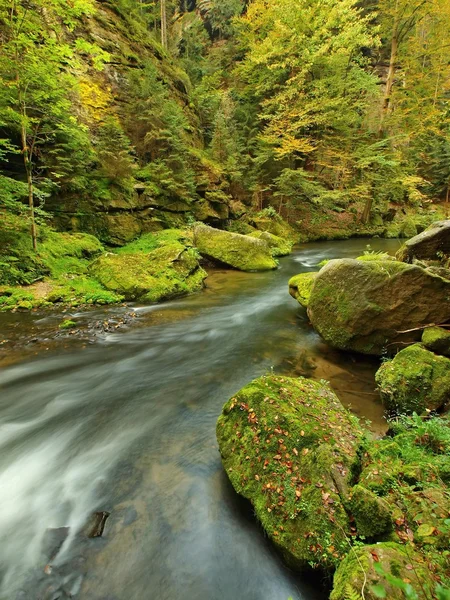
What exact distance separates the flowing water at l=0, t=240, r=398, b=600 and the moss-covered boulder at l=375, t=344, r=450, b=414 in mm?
404

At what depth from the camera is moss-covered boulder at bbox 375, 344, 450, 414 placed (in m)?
3.61

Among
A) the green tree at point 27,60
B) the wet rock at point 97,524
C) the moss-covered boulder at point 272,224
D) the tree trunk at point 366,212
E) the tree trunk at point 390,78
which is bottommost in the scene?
the wet rock at point 97,524

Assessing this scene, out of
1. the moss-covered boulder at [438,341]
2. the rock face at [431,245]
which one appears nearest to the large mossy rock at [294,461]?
the moss-covered boulder at [438,341]

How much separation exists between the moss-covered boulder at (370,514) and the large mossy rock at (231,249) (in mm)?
9816

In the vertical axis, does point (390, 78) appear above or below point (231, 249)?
above

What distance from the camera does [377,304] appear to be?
5.12 metres

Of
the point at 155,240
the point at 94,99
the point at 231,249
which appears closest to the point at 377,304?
the point at 231,249

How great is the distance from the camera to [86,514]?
9.23 ft

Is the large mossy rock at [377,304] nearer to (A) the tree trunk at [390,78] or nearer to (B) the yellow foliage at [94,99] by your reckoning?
(B) the yellow foliage at [94,99]

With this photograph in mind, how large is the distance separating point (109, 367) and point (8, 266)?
413cm

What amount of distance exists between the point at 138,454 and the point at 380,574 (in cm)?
271

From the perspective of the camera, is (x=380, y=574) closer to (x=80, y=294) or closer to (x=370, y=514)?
(x=370, y=514)

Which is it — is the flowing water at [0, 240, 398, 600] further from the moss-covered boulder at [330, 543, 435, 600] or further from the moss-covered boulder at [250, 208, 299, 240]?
the moss-covered boulder at [250, 208, 299, 240]

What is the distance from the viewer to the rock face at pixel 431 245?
6.34m
